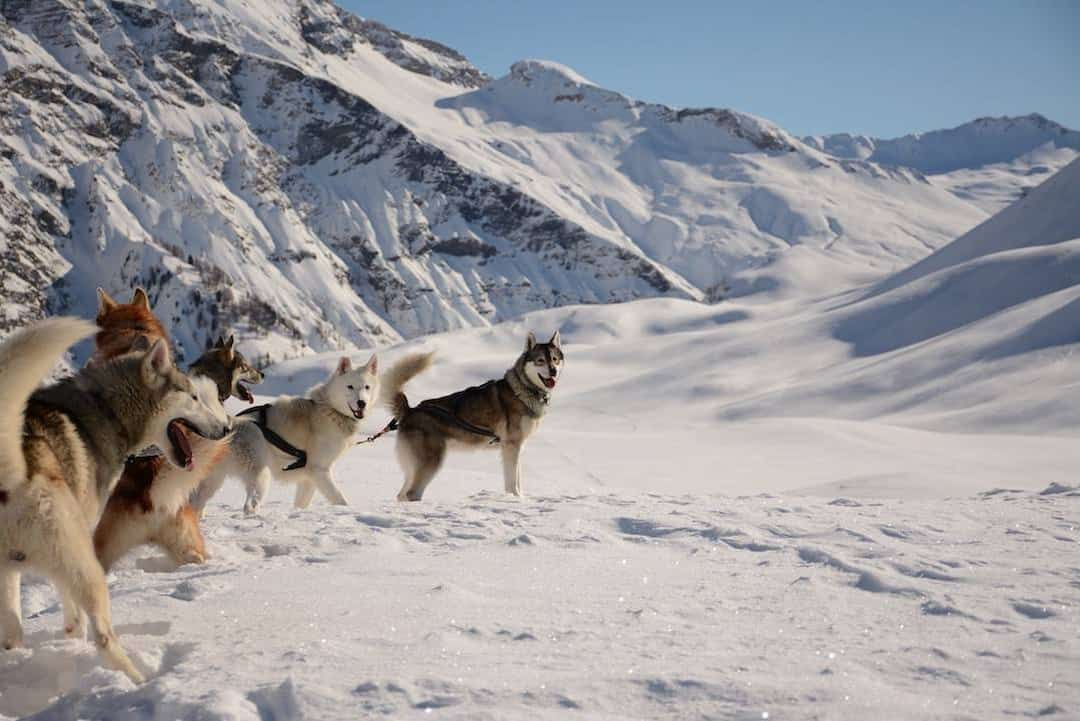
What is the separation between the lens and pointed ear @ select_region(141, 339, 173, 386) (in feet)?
13.5

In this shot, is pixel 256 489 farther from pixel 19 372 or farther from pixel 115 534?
pixel 19 372

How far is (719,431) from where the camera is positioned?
25.5 metres

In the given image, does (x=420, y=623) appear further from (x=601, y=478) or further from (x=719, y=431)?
(x=719, y=431)

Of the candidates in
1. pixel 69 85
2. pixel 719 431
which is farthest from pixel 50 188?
pixel 719 431

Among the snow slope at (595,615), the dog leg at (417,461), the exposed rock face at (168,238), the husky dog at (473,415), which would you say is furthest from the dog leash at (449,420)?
the exposed rock face at (168,238)

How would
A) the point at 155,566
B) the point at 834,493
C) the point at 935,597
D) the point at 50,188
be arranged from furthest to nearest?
the point at 50,188 < the point at 834,493 < the point at 155,566 < the point at 935,597

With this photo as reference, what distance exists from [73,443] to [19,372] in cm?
74

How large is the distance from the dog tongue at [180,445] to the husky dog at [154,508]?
4.3 inches

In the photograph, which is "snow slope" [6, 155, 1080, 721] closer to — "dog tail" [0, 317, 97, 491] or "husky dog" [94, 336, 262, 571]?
"husky dog" [94, 336, 262, 571]

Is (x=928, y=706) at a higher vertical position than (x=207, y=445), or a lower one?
lower

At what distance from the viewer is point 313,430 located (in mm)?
7805

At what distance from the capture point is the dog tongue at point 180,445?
4270 millimetres

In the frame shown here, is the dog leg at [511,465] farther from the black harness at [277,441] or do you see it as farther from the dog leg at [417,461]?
the black harness at [277,441]

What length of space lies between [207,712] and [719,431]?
77.7 feet
